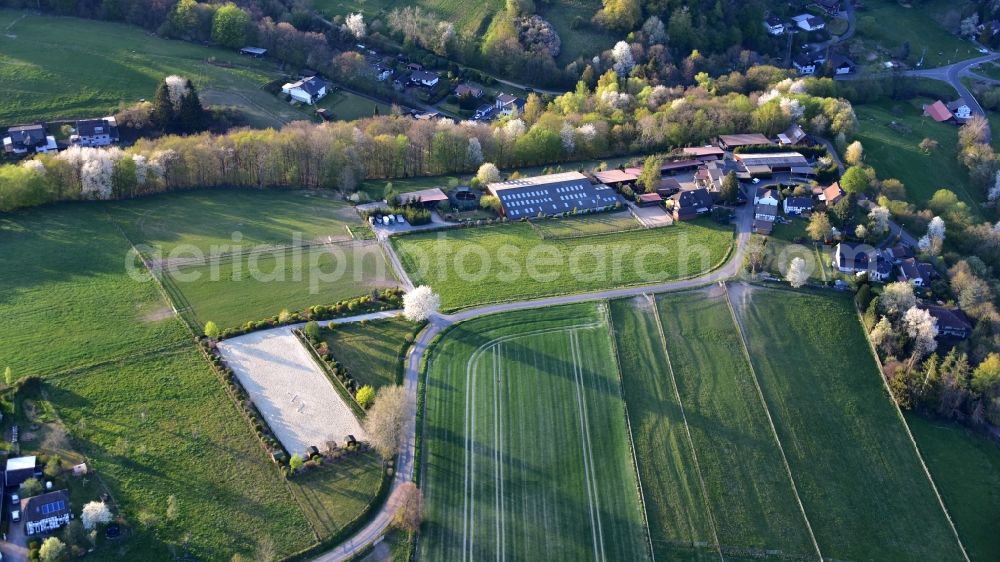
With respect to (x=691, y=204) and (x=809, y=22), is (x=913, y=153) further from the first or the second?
(x=809, y=22)

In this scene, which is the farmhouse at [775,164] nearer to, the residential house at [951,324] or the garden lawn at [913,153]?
the garden lawn at [913,153]

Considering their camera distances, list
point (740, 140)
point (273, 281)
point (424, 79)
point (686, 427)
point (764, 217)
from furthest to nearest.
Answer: point (424, 79) < point (740, 140) < point (764, 217) < point (273, 281) < point (686, 427)

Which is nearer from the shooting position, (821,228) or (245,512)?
(245,512)

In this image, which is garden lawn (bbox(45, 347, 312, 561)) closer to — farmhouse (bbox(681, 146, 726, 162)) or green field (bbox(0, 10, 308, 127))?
green field (bbox(0, 10, 308, 127))

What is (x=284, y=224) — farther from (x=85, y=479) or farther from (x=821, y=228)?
(x=821, y=228)

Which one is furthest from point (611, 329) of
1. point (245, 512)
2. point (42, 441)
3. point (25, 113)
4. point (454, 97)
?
point (25, 113)

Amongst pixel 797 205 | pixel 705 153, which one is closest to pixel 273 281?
pixel 705 153
